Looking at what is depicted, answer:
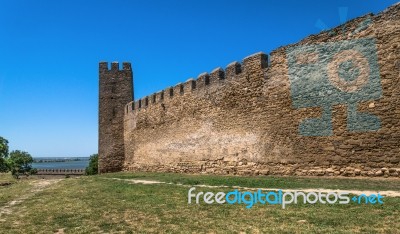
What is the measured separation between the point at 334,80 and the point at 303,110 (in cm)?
139

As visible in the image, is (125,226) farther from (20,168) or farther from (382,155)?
(20,168)

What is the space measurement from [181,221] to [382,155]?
6228mm

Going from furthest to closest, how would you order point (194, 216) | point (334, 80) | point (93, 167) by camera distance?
point (93, 167) → point (334, 80) → point (194, 216)

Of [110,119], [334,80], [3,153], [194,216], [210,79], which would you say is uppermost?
[210,79]

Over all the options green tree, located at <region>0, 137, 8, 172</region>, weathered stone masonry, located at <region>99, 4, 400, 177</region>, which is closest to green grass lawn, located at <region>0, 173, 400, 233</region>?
weathered stone masonry, located at <region>99, 4, 400, 177</region>

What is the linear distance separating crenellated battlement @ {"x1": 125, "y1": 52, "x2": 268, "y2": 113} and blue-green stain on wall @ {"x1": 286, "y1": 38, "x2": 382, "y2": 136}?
1.49 m

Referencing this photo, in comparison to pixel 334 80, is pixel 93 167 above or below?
below

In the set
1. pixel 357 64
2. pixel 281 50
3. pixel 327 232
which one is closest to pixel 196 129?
pixel 281 50

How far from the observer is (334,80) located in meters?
11.2

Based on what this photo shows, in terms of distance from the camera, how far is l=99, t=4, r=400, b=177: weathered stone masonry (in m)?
10.0

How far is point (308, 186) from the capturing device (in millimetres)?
9117

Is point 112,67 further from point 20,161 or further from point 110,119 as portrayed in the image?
point 20,161

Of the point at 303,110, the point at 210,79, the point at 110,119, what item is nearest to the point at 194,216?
the point at 303,110

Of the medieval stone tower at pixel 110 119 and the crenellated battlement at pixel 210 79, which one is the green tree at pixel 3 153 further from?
the crenellated battlement at pixel 210 79
